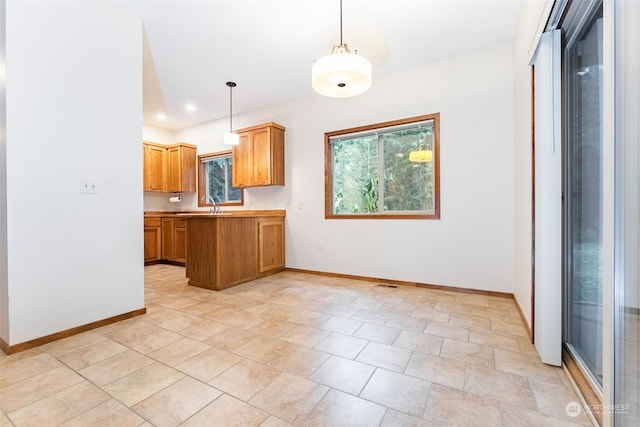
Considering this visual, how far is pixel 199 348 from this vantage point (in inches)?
74.7

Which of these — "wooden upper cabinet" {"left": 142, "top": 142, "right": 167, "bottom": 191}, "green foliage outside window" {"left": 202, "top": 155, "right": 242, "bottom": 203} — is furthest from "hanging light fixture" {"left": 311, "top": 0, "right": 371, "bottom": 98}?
"wooden upper cabinet" {"left": 142, "top": 142, "right": 167, "bottom": 191}

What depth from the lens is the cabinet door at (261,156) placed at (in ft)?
14.3

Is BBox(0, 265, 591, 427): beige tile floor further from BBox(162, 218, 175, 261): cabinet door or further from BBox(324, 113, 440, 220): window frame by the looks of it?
BBox(162, 218, 175, 261): cabinet door

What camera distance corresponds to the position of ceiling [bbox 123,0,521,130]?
98.0 inches

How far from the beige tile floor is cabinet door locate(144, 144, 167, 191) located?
3612 millimetres

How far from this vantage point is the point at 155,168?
5.54 meters

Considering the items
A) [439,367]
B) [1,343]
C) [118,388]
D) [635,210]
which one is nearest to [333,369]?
[439,367]

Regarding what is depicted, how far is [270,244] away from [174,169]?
2.93 meters

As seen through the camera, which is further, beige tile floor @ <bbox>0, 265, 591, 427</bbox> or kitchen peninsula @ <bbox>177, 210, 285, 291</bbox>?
kitchen peninsula @ <bbox>177, 210, 285, 291</bbox>

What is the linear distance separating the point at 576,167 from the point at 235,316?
270 cm

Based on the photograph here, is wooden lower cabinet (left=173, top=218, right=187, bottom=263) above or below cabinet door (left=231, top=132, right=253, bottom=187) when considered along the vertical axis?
below

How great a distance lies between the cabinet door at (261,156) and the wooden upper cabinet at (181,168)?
1.91 m

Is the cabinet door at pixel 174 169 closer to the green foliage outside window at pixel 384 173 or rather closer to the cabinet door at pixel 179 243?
the cabinet door at pixel 179 243

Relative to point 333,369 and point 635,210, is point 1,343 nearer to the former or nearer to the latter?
point 333,369
